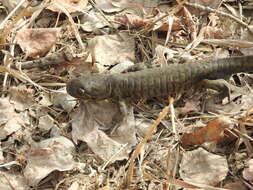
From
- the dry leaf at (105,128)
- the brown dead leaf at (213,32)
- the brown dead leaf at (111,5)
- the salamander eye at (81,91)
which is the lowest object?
the dry leaf at (105,128)

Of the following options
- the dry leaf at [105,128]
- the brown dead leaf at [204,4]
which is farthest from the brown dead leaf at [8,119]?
the brown dead leaf at [204,4]

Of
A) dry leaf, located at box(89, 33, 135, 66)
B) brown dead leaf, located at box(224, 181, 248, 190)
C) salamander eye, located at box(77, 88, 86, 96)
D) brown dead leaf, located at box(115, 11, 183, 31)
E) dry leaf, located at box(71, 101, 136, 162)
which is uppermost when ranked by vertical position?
brown dead leaf, located at box(115, 11, 183, 31)

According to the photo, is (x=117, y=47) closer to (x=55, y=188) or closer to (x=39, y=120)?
(x=39, y=120)

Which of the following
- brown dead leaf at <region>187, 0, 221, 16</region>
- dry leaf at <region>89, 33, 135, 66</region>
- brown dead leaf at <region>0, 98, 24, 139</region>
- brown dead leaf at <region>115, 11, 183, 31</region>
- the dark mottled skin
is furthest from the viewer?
brown dead leaf at <region>187, 0, 221, 16</region>

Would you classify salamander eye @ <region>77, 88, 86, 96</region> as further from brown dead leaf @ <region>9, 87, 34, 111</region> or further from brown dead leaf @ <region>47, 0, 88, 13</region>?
brown dead leaf @ <region>47, 0, 88, 13</region>

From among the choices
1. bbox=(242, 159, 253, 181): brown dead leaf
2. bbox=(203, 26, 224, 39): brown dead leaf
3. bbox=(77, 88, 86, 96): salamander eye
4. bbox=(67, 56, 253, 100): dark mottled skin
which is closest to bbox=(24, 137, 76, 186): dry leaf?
bbox=(77, 88, 86, 96): salamander eye

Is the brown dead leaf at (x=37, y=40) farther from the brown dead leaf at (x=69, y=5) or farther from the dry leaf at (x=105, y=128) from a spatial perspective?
the dry leaf at (x=105, y=128)
